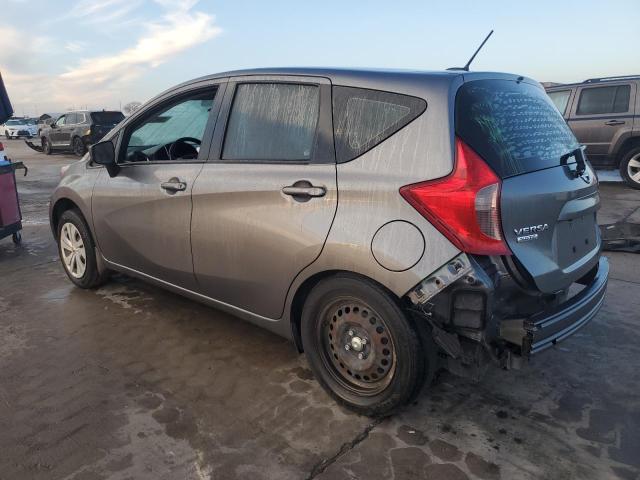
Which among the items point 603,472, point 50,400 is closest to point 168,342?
point 50,400

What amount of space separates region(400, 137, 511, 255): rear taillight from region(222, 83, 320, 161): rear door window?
0.81 m

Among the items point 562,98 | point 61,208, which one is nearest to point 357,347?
point 61,208

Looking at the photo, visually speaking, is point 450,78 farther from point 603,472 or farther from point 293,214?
point 603,472

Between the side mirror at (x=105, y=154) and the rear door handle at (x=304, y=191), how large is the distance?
1.73m

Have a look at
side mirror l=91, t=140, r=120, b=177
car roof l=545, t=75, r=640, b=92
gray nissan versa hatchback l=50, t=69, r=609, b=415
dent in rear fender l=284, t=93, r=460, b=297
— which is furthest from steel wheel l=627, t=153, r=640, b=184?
side mirror l=91, t=140, r=120, b=177

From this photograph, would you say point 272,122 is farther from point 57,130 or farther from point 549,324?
point 57,130

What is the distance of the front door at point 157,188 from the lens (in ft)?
11.3

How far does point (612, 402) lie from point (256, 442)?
1.92 metres

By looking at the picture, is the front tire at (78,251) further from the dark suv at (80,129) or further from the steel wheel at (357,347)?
the dark suv at (80,129)

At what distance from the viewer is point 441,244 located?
91.7 inches

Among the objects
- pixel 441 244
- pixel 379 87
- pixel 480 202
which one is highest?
pixel 379 87

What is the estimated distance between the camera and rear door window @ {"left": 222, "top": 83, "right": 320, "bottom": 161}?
2.87m

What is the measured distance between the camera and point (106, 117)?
19469mm

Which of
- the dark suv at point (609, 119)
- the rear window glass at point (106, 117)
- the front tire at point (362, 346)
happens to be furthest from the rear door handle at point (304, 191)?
the rear window glass at point (106, 117)
